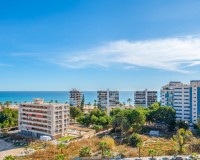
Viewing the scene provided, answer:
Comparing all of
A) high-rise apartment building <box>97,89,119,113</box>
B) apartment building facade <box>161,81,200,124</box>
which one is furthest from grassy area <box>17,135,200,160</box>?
high-rise apartment building <box>97,89,119,113</box>

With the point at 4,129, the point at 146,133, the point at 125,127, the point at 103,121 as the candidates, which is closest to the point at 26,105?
the point at 4,129

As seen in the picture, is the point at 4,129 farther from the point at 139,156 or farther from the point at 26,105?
the point at 139,156

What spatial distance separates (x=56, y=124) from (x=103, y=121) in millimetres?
13661

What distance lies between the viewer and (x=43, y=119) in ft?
182

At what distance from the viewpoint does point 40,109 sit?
2208 inches

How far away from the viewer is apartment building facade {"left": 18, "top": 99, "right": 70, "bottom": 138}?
5412 centimetres

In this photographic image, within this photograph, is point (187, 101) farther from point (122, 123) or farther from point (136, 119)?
point (122, 123)

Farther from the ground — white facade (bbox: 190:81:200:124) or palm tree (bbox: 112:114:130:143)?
white facade (bbox: 190:81:200:124)

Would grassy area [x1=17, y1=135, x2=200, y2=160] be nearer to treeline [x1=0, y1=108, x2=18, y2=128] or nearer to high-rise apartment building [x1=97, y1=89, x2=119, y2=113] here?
treeline [x1=0, y1=108, x2=18, y2=128]

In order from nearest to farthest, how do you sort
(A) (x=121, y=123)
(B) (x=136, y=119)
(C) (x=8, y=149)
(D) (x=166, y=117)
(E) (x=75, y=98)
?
(C) (x=8, y=149) < (A) (x=121, y=123) < (B) (x=136, y=119) < (D) (x=166, y=117) < (E) (x=75, y=98)

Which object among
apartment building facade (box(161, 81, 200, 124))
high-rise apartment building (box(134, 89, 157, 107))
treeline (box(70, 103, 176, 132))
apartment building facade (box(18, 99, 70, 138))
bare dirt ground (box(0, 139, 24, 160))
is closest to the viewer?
bare dirt ground (box(0, 139, 24, 160))

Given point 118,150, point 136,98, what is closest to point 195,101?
point 118,150

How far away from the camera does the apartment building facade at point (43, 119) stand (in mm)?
54125

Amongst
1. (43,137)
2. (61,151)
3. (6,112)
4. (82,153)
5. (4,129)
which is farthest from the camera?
(6,112)
